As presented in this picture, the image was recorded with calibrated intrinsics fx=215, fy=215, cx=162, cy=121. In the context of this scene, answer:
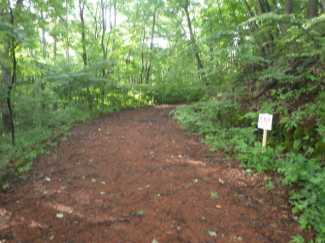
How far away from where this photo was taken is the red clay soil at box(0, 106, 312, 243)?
2936 millimetres

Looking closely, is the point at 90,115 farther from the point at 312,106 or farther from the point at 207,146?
the point at 312,106

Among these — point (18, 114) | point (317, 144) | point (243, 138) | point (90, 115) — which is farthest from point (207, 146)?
point (18, 114)

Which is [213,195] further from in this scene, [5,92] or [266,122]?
[5,92]

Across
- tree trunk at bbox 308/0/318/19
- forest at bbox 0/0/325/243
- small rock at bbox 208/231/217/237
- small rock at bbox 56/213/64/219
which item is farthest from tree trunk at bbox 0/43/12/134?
tree trunk at bbox 308/0/318/19

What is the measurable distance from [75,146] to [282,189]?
17.6ft

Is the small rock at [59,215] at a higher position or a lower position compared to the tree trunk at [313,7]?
lower

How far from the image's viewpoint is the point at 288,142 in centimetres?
495

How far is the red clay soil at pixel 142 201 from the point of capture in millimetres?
2936

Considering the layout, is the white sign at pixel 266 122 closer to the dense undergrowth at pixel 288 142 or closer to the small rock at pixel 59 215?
the dense undergrowth at pixel 288 142

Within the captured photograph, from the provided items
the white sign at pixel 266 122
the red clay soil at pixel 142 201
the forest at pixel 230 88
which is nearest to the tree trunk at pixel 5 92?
the forest at pixel 230 88

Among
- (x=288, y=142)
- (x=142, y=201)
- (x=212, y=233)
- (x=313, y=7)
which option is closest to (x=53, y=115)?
(x=142, y=201)

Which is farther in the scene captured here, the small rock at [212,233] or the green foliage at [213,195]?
the green foliage at [213,195]

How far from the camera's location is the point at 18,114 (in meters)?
8.30

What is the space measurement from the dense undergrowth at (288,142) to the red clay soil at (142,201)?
0.86ft
